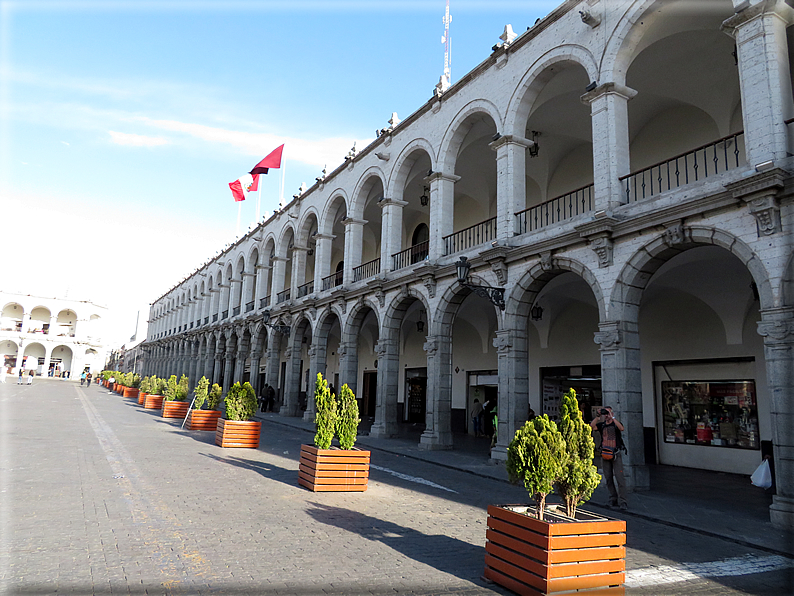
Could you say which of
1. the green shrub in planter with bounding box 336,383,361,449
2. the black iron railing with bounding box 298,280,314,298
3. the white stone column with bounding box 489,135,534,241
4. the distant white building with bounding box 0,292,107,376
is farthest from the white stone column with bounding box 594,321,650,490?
the distant white building with bounding box 0,292,107,376

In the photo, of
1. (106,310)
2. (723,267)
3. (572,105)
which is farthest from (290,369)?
(106,310)

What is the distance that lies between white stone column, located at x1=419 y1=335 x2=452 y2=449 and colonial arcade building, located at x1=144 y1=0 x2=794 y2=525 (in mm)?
56

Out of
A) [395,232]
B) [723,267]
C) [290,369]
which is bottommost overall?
[290,369]

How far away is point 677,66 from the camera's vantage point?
42.8 feet

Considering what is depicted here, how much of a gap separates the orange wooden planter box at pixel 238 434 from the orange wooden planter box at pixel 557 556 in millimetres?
9925

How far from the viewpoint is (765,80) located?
8.86m

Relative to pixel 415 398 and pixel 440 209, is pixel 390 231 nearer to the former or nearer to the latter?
pixel 440 209

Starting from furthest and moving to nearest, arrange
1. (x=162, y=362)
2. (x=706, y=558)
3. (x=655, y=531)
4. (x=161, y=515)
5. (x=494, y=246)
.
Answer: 1. (x=162, y=362)
2. (x=494, y=246)
3. (x=655, y=531)
4. (x=161, y=515)
5. (x=706, y=558)

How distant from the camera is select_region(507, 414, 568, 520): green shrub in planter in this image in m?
5.08

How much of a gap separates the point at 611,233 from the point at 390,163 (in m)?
10.9

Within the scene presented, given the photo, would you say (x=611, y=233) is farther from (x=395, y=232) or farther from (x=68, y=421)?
(x=68, y=421)

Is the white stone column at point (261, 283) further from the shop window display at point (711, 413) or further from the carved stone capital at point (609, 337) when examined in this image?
the carved stone capital at point (609, 337)

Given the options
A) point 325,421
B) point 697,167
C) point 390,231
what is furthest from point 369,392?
point 697,167

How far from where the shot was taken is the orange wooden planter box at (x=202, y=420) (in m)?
17.3
